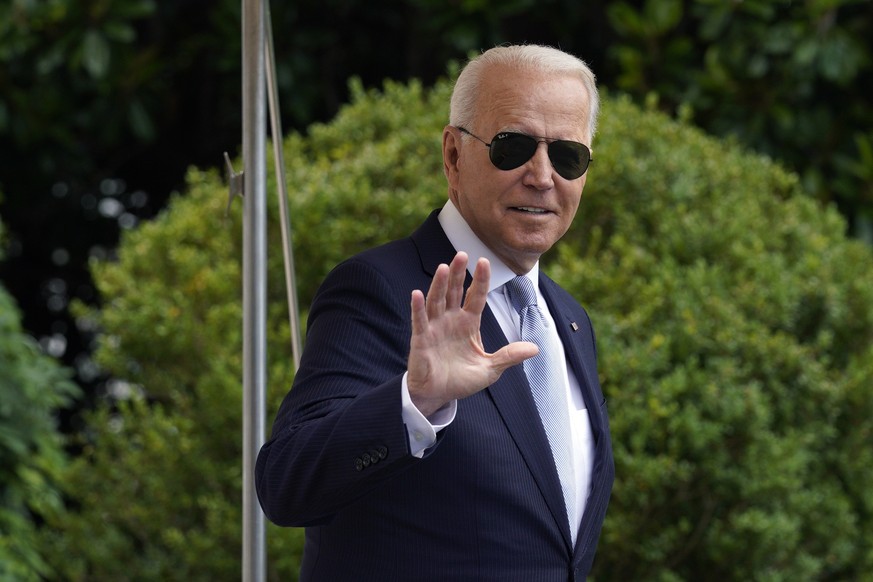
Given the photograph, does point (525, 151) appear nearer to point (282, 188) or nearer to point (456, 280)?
point (456, 280)

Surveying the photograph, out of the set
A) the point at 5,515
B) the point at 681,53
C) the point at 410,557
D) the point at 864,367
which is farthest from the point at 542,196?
the point at 681,53

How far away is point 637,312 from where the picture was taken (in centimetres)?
399

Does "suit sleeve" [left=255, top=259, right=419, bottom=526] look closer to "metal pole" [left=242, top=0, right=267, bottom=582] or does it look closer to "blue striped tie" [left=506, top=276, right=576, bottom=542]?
"blue striped tie" [left=506, top=276, right=576, bottom=542]

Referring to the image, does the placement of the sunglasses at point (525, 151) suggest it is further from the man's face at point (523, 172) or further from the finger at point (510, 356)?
the finger at point (510, 356)

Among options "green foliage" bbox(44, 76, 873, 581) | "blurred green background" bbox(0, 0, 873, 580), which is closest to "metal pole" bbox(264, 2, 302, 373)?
"blurred green background" bbox(0, 0, 873, 580)

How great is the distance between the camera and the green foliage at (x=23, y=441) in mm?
4367

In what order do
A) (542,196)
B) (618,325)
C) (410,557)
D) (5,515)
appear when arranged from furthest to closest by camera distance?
(5,515) → (618,325) → (542,196) → (410,557)

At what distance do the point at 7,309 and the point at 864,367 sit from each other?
295 centimetres

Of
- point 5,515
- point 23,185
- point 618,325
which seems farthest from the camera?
point 23,185

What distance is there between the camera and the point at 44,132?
6531 millimetres

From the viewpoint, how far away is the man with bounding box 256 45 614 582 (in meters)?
1.65

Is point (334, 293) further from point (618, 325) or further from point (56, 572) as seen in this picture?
point (56, 572)

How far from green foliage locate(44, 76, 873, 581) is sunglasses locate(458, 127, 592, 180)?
75.3 inches

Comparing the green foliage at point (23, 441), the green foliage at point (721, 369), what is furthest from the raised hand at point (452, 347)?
the green foliage at point (23, 441)
